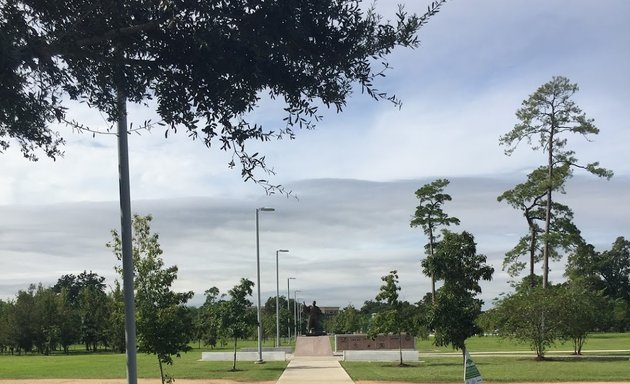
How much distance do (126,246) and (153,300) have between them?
10.2 metres

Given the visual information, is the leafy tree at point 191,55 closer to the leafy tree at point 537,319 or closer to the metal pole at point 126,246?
the metal pole at point 126,246

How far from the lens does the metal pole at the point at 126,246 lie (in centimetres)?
856

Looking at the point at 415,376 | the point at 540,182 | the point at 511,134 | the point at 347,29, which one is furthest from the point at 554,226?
the point at 347,29

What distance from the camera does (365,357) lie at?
1555 inches

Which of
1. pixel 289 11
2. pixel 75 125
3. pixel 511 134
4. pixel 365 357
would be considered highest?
pixel 511 134

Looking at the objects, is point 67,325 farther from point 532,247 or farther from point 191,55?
point 191,55

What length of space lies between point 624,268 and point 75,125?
430ft

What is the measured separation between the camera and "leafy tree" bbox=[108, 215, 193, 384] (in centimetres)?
1809

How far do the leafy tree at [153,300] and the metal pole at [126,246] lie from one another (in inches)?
365

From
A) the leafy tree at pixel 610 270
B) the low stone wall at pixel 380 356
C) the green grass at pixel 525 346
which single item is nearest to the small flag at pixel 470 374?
the low stone wall at pixel 380 356

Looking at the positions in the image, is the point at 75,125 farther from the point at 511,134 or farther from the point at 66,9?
the point at 511,134

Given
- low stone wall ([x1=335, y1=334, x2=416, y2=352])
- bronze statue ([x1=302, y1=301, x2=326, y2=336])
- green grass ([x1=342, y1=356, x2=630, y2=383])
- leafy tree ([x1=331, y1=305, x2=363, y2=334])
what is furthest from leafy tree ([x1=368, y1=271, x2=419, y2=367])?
leafy tree ([x1=331, y1=305, x2=363, y2=334])

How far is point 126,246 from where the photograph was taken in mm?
8625

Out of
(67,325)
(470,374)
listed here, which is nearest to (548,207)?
(470,374)
